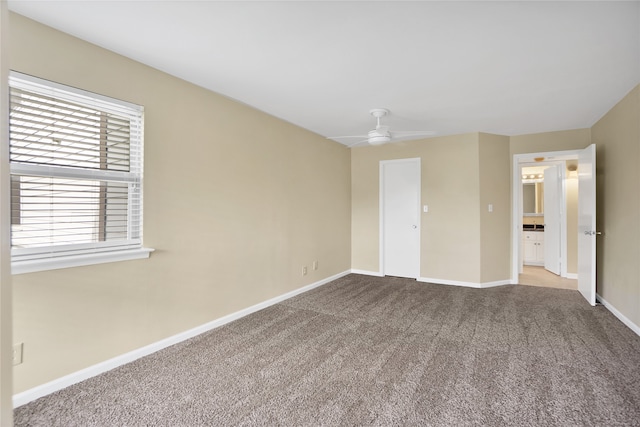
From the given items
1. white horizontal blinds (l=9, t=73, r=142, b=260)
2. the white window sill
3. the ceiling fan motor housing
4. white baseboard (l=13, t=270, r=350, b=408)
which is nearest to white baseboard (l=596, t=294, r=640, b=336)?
the ceiling fan motor housing

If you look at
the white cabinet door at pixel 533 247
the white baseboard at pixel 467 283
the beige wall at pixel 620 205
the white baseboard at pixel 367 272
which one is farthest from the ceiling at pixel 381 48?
the white cabinet door at pixel 533 247

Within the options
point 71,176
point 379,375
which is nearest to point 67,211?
point 71,176

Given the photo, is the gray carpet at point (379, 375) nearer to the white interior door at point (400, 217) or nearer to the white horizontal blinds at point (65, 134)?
the white horizontal blinds at point (65, 134)

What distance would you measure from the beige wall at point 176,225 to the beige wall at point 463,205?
1.95m

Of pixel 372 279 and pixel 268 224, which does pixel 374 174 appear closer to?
pixel 372 279

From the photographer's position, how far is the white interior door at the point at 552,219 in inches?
210

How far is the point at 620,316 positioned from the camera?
3.24 meters

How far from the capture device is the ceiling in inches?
70.8

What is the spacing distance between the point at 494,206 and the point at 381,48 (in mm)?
3503

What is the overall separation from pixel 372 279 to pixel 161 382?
360cm

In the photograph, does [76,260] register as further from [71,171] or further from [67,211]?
[71,171]

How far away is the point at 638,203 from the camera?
290cm

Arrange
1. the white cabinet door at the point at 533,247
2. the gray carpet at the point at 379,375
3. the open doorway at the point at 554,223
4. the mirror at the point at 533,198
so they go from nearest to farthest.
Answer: the gray carpet at the point at 379,375 < the open doorway at the point at 554,223 < the white cabinet door at the point at 533,247 < the mirror at the point at 533,198

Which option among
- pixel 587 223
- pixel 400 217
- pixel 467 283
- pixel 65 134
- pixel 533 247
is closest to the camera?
pixel 65 134
